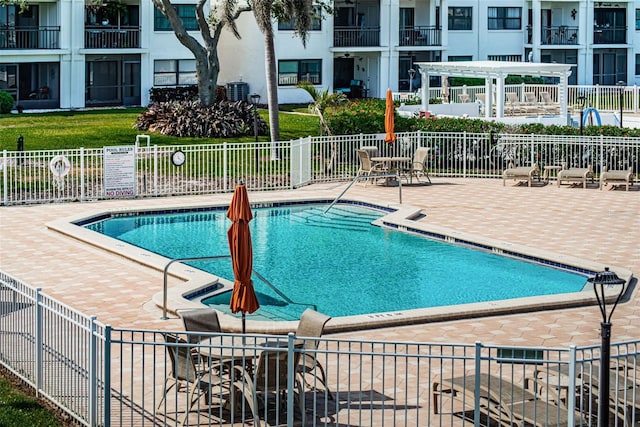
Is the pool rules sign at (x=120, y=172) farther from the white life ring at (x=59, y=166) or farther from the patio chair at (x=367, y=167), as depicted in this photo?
the patio chair at (x=367, y=167)

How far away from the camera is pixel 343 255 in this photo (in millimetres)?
23719

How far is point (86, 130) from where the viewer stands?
40250 millimetres

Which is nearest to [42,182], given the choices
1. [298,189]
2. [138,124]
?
[298,189]

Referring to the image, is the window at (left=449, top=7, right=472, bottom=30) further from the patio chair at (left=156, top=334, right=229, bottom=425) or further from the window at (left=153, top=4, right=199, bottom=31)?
the patio chair at (left=156, top=334, right=229, bottom=425)

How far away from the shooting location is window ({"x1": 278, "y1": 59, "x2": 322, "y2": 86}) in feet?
177

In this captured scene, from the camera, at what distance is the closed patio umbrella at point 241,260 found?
15445 mm

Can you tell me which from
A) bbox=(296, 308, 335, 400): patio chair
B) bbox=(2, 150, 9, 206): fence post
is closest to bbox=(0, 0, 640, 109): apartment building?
bbox=(2, 150, 9, 206): fence post

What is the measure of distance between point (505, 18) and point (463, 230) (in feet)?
126

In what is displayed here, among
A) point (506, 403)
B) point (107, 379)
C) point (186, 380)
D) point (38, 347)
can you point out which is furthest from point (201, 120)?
point (506, 403)

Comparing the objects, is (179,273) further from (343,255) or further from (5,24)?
(5,24)

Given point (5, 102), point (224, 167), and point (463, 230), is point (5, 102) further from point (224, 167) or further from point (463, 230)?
point (463, 230)

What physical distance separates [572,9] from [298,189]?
35.2 meters

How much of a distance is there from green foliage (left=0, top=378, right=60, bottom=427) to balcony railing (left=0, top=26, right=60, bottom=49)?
118 ft

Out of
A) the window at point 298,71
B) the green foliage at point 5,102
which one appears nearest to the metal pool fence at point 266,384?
the green foliage at point 5,102
